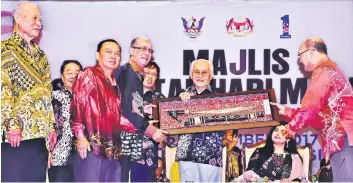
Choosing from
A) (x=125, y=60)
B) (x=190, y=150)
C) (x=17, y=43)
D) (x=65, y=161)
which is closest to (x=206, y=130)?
(x=190, y=150)

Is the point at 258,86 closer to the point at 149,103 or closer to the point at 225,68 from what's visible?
the point at 225,68

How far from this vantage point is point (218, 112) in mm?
3727

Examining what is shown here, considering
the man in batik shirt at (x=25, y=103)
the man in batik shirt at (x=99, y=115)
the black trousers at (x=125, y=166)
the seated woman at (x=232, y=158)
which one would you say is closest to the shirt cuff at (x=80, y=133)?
the man in batik shirt at (x=99, y=115)

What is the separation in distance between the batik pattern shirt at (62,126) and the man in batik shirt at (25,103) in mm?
38

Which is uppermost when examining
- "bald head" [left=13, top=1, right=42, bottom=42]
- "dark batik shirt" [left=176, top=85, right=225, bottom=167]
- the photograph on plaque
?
"bald head" [left=13, top=1, right=42, bottom=42]

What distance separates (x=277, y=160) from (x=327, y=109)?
0.46m

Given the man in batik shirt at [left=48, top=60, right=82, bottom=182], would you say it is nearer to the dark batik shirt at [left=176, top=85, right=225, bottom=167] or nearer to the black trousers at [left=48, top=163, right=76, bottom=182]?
the black trousers at [left=48, top=163, right=76, bottom=182]

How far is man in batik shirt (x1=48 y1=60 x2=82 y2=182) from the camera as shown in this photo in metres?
3.79

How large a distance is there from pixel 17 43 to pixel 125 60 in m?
0.71

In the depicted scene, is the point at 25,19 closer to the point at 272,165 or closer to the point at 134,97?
the point at 134,97

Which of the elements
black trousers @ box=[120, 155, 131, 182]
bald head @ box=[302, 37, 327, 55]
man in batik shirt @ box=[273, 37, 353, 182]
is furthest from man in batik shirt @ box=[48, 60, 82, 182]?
bald head @ box=[302, 37, 327, 55]

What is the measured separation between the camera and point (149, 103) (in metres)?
3.77

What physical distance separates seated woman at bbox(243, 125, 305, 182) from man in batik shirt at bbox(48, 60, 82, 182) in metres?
1.18

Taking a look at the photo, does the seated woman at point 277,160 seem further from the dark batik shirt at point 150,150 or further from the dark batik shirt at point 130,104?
the dark batik shirt at point 130,104
